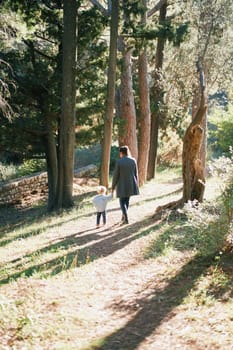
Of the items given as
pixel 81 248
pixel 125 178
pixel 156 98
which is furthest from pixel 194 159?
pixel 156 98

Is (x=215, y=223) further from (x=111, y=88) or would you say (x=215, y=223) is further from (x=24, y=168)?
(x=24, y=168)

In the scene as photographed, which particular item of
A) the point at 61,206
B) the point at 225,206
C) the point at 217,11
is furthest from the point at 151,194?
the point at 225,206

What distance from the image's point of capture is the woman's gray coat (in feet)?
32.2

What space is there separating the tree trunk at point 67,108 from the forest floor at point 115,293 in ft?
16.0

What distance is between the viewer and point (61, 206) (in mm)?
14516

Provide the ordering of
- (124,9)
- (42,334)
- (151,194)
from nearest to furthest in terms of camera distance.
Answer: (42,334) < (124,9) < (151,194)

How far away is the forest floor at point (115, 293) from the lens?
4961mm

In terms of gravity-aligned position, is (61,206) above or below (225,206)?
below

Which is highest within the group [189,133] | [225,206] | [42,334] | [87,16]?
[87,16]

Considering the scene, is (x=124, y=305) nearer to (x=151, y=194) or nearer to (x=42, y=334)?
(x=42, y=334)

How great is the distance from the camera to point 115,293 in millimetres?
6324

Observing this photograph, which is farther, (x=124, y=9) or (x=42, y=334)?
(x=124, y=9)

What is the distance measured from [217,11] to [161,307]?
1389 cm

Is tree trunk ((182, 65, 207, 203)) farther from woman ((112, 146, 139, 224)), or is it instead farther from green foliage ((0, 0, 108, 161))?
green foliage ((0, 0, 108, 161))
